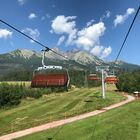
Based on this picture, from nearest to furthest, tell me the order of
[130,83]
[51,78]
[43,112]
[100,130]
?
[51,78] → [100,130] → [43,112] → [130,83]

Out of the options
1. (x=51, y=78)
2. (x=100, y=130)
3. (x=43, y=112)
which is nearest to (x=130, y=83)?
(x=43, y=112)

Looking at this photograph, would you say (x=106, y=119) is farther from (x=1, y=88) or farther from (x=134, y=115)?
(x=1, y=88)

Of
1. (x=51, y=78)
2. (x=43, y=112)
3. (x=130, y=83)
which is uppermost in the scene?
(x=130, y=83)

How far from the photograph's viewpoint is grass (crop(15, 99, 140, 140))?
45.3 metres

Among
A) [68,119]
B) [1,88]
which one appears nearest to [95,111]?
[68,119]

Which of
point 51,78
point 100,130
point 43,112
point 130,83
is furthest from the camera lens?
point 130,83

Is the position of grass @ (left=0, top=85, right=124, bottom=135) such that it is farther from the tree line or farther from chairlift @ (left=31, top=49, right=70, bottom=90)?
the tree line

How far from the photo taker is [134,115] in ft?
199

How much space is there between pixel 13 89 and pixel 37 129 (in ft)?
292

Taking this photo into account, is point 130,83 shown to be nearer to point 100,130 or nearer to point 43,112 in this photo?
point 43,112

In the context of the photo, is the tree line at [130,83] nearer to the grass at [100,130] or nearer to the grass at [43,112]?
the grass at [43,112]

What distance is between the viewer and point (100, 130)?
160ft

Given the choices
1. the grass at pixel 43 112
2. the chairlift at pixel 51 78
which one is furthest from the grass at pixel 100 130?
the chairlift at pixel 51 78

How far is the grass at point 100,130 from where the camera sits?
45.3 meters
